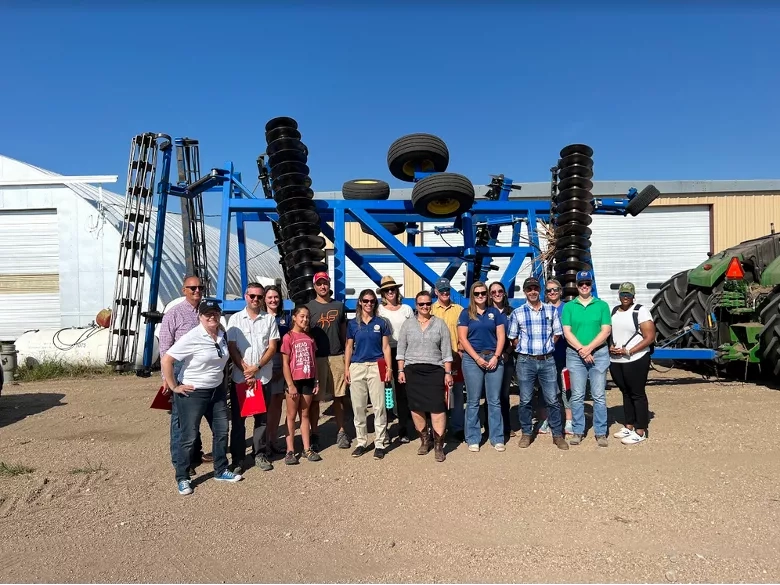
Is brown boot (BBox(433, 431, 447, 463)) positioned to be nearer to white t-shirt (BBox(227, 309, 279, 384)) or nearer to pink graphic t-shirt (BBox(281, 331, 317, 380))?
pink graphic t-shirt (BBox(281, 331, 317, 380))

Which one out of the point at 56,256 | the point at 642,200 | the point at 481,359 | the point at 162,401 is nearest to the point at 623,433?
the point at 481,359

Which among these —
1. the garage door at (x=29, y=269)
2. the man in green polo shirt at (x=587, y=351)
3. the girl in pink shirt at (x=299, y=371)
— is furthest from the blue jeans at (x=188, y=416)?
the garage door at (x=29, y=269)

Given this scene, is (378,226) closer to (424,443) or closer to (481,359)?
(481,359)

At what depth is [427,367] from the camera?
4.88 metres

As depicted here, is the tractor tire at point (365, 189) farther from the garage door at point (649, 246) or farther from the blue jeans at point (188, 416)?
the garage door at point (649, 246)

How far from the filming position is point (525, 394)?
5.21 meters

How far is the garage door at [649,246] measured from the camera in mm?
14336

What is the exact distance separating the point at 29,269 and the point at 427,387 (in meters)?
11.6

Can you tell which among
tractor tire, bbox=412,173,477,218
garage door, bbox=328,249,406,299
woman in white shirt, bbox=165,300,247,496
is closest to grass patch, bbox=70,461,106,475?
woman in white shirt, bbox=165,300,247,496

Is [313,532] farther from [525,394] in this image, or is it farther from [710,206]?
[710,206]

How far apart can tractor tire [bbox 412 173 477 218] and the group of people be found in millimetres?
1301

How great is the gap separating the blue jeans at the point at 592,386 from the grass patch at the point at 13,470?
4.45 m

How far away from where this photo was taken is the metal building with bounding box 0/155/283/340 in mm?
12703

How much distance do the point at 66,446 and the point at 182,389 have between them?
2.20 meters
